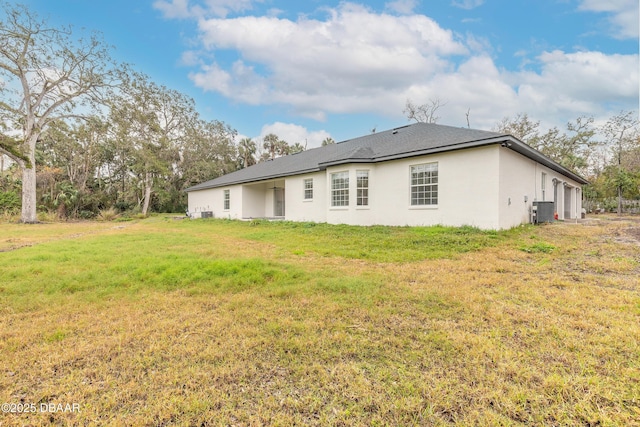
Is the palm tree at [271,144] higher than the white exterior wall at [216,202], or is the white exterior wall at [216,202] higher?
the palm tree at [271,144]

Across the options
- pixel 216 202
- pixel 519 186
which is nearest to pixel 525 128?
pixel 519 186

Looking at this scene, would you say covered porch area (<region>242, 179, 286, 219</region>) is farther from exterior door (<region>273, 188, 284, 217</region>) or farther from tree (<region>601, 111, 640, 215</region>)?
tree (<region>601, 111, 640, 215</region>)

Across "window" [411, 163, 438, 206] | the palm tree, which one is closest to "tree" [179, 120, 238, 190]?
the palm tree

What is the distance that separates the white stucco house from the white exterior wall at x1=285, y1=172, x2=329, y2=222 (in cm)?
5

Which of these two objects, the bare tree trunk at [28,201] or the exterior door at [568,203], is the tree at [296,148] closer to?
the bare tree trunk at [28,201]

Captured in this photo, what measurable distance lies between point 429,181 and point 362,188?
290cm

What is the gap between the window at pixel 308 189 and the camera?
15281 millimetres

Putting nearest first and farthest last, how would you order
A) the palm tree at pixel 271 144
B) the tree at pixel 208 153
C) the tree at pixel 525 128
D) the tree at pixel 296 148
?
1. the tree at pixel 525 128
2. the tree at pixel 208 153
3. the palm tree at pixel 271 144
4. the tree at pixel 296 148

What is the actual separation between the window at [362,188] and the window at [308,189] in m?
3.49

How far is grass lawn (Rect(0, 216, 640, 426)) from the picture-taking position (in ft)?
6.06

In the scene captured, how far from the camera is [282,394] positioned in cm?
200

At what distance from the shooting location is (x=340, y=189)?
13070mm

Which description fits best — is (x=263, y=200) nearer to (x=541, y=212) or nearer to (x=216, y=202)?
(x=216, y=202)

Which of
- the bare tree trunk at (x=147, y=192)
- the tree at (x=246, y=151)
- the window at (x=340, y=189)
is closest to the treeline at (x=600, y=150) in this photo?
the window at (x=340, y=189)
